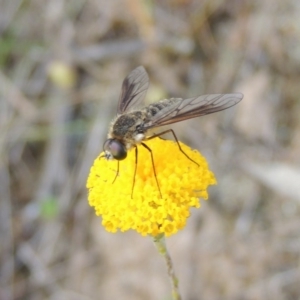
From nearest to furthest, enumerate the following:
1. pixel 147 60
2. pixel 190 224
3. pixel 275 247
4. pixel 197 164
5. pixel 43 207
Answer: pixel 197 164 < pixel 275 247 < pixel 190 224 < pixel 43 207 < pixel 147 60

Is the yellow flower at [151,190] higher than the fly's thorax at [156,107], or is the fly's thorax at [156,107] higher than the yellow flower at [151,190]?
the fly's thorax at [156,107]

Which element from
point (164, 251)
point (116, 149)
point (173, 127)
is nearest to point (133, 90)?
point (116, 149)

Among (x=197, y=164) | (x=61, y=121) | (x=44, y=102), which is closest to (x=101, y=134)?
(x=61, y=121)

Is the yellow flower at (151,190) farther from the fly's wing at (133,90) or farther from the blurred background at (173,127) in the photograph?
the blurred background at (173,127)

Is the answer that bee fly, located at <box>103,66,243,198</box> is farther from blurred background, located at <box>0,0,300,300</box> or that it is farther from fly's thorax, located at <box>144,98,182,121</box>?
blurred background, located at <box>0,0,300,300</box>

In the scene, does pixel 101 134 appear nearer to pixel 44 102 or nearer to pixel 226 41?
pixel 44 102

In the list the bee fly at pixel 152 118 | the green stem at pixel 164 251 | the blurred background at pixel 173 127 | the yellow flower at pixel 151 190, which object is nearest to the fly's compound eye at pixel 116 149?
the bee fly at pixel 152 118
